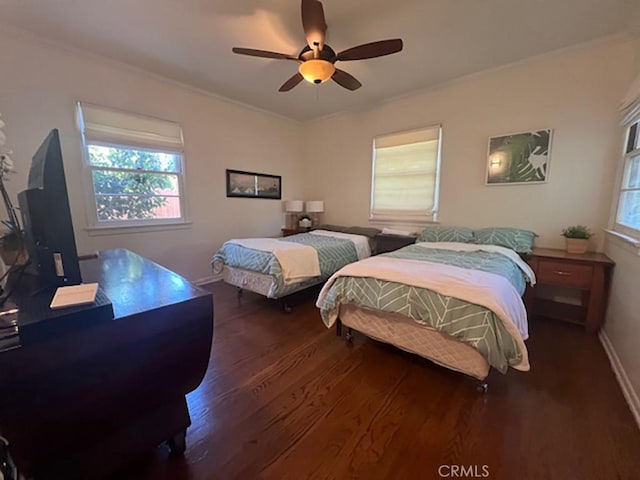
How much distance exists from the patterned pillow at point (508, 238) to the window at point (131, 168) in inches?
155

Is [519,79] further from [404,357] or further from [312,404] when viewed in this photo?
[312,404]

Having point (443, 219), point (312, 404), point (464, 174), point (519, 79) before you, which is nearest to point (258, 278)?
point (312, 404)

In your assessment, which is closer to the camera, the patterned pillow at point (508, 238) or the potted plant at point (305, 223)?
the patterned pillow at point (508, 238)

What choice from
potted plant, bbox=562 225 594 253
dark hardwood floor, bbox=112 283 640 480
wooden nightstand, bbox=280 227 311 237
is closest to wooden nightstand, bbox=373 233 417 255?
wooden nightstand, bbox=280 227 311 237

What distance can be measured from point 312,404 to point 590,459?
140 centimetres

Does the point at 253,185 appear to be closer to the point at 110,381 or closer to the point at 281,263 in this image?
the point at 281,263

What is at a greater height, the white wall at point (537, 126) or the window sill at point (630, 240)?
the white wall at point (537, 126)

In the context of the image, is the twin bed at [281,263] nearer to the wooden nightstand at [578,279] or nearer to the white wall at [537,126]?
the white wall at [537,126]

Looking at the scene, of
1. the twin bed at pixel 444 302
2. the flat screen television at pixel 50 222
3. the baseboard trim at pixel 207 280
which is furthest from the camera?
the baseboard trim at pixel 207 280

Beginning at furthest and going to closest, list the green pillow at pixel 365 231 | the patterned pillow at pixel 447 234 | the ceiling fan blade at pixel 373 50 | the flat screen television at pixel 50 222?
the green pillow at pixel 365 231
the patterned pillow at pixel 447 234
the ceiling fan blade at pixel 373 50
the flat screen television at pixel 50 222

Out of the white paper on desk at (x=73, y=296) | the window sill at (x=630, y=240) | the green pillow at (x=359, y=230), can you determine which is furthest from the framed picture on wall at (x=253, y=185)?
the window sill at (x=630, y=240)

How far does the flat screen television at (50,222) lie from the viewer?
35.0 inches

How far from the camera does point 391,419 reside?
1.51 meters

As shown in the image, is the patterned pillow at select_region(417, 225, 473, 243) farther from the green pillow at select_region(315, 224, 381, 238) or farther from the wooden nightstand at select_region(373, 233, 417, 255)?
the green pillow at select_region(315, 224, 381, 238)
